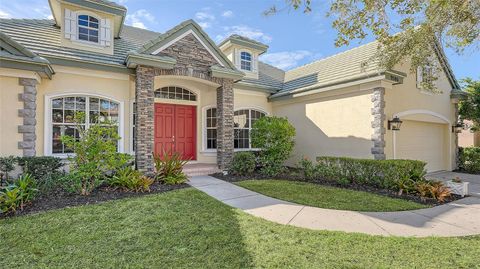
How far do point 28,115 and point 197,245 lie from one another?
271 inches

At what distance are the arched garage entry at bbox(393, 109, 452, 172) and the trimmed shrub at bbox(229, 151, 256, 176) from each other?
18.3ft

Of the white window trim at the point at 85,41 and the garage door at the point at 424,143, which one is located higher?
the white window trim at the point at 85,41

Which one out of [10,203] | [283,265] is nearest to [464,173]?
[283,265]

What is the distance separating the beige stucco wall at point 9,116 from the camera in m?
7.14

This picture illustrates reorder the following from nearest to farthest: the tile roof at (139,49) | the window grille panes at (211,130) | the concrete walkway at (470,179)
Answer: the concrete walkway at (470,179) < the tile roof at (139,49) < the window grille panes at (211,130)

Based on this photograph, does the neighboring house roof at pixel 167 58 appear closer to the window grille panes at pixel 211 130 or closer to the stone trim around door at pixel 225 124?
the stone trim around door at pixel 225 124

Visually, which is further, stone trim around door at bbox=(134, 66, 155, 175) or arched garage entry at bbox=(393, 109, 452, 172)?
arched garage entry at bbox=(393, 109, 452, 172)

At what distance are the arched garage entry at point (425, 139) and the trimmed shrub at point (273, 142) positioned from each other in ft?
13.7

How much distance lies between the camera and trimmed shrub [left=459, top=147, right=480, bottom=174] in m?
12.5

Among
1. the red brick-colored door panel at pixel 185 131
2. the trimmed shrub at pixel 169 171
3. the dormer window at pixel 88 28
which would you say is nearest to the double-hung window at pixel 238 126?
the red brick-colored door panel at pixel 185 131

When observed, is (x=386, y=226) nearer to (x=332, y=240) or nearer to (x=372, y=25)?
(x=332, y=240)

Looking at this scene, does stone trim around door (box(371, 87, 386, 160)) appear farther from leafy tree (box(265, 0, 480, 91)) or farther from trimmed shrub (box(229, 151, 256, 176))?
trimmed shrub (box(229, 151, 256, 176))

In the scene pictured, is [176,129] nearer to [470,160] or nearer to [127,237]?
[127,237]

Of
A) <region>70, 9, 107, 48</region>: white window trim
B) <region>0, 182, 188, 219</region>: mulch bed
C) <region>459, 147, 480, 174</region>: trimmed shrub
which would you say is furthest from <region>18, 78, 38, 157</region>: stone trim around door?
<region>459, 147, 480, 174</region>: trimmed shrub
